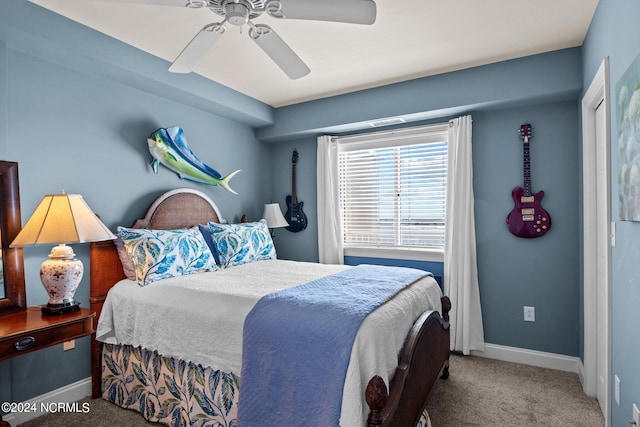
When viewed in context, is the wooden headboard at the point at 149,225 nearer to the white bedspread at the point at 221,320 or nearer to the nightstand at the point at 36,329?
the white bedspread at the point at 221,320

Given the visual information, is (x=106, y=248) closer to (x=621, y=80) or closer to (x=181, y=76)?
(x=181, y=76)

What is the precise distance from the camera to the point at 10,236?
222cm

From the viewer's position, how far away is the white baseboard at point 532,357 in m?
2.98

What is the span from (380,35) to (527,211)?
1.91 meters

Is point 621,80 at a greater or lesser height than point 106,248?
greater

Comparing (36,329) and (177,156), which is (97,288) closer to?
(36,329)

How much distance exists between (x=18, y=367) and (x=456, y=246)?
3363mm

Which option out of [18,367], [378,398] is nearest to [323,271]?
[378,398]

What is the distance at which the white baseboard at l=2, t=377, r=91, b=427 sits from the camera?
2238mm

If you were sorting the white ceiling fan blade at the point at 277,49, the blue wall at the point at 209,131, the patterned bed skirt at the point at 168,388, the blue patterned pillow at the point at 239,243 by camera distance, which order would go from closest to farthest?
the white ceiling fan blade at the point at 277,49 → the patterned bed skirt at the point at 168,388 → the blue wall at the point at 209,131 → the blue patterned pillow at the point at 239,243

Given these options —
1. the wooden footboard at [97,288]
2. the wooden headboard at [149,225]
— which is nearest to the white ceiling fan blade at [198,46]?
the wooden headboard at [149,225]

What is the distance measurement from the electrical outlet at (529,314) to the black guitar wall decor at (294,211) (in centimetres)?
240

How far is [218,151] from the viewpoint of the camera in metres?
3.87

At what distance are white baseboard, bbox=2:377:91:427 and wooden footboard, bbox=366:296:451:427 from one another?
2132 millimetres
